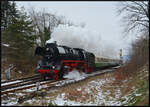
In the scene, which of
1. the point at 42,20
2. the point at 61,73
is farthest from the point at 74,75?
the point at 42,20

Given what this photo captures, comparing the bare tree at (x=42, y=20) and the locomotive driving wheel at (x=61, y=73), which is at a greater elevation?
the bare tree at (x=42, y=20)

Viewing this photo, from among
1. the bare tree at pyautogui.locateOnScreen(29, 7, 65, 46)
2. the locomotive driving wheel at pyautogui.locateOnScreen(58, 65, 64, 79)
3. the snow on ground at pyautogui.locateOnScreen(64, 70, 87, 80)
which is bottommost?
the snow on ground at pyautogui.locateOnScreen(64, 70, 87, 80)

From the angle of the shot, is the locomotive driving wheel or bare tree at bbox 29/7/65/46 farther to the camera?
bare tree at bbox 29/7/65/46

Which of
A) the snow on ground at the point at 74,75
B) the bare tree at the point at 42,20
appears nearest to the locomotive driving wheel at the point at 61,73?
the snow on ground at the point at 74,75

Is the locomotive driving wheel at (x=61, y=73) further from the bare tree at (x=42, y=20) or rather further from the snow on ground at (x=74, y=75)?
the bare tree at (x=42, y=20)

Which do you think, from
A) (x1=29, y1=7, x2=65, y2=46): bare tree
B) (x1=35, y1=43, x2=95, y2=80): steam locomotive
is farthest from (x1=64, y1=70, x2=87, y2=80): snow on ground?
(x1=29, y1=7, x2=65, y2=46): bare tree

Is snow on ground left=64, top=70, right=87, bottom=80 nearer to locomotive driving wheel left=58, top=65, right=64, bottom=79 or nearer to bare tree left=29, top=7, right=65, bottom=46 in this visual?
locomotive driving wheel left=58, top=65, right=64, bottom=79

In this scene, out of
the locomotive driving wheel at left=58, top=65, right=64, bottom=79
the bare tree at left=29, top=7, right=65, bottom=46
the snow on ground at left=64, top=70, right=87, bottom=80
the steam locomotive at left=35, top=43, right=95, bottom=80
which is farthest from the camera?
the bare tree at left=29, top=7, right=65, bottom=46

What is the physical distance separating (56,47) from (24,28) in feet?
22.7

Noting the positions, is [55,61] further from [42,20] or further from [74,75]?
[42,20]

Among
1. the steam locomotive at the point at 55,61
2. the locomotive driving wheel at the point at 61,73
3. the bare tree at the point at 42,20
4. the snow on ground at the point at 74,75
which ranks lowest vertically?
the snow on ground at the point at 74,75

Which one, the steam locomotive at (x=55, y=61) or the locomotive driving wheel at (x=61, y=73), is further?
the locomotive driving wheel at (x=61, y=73)

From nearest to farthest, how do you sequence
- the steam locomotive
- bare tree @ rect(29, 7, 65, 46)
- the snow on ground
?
the steam locomotive
the snow on ground
bare tree @ rect(29, 7, 65, 46)

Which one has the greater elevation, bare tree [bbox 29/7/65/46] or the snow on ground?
bare tree [bbox 29/7/65/46]
